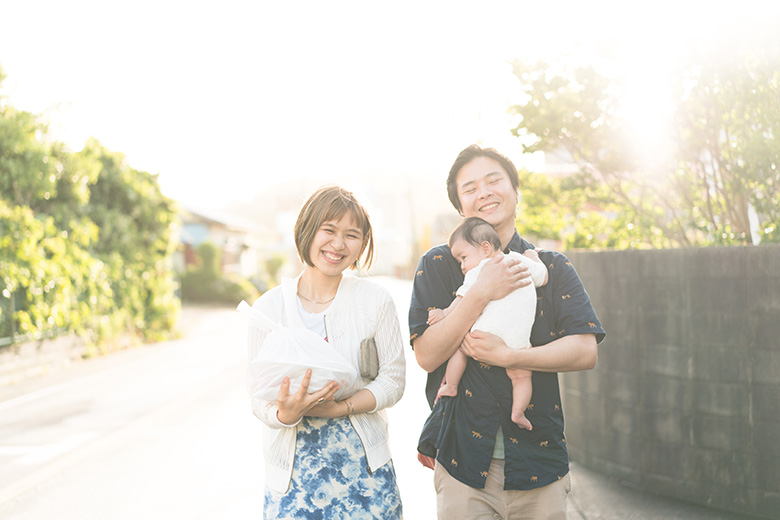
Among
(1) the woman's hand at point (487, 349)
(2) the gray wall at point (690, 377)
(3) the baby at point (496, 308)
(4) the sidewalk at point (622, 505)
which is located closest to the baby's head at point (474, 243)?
(3) the baby at point (496, 308)

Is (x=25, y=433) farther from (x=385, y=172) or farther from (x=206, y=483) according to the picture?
(x=385, y=172)

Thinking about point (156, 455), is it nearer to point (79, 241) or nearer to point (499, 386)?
point (499, 386)

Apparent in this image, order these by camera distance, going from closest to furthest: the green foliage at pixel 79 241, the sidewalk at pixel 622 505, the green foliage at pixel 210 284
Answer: the sidewalk at pixel 622 505, the green foliage at pixel 79 241, the green foliage at pixel 210 284

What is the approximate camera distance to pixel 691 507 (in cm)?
451

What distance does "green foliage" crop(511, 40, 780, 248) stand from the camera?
17.3ft

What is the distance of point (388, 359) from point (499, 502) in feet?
2.20

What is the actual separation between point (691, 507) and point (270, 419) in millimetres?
3186

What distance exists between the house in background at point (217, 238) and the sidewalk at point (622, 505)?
3026 centimetres

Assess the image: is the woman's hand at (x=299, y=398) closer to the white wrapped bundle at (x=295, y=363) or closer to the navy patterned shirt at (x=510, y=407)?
the white wrapped bundle at (x=295, y=363)

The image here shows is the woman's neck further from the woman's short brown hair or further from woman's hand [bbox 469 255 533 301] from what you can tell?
the woman's short brown hair

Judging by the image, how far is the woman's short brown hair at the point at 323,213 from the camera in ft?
8.93

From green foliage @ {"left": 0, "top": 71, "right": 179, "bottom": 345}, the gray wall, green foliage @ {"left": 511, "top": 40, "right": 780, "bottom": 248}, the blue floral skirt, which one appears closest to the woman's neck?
the blue floral skirt

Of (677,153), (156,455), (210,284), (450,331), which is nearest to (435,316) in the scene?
(450,331)

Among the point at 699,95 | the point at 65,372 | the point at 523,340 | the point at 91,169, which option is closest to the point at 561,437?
the point at 523,340
